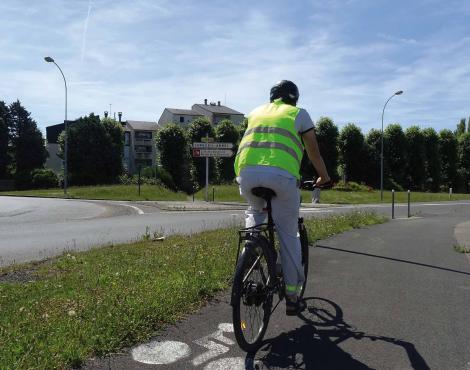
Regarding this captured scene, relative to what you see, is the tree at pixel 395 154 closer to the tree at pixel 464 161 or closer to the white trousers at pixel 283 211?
the tree at pixel 464 161

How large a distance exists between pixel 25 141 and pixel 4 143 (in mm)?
2603

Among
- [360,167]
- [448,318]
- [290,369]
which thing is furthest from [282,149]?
[360,167]

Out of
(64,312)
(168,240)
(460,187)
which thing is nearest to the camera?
(64,312)

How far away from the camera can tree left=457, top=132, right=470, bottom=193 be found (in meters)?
66.4

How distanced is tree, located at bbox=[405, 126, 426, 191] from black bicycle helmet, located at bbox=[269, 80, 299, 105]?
5912cm

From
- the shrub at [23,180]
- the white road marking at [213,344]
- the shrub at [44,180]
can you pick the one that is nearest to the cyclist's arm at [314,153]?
the white road marking at [213,344]

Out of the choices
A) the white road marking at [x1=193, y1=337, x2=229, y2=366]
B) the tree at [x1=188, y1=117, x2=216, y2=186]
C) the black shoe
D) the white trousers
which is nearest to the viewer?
the white road marking at [x1=193, y1=337, x2=229, y2=366]

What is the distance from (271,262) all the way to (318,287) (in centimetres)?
187

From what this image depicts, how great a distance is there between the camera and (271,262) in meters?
3.82

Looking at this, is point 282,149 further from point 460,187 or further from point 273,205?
point 460,187

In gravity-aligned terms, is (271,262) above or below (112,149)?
below

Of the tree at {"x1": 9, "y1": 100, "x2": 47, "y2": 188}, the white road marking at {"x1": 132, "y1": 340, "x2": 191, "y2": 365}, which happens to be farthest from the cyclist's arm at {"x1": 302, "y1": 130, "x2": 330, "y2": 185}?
the tree at {"x1": 9, "y1": 100, "x2": 47, "y2": 188}

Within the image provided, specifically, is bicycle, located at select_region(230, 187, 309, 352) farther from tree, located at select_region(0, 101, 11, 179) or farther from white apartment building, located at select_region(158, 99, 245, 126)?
white apartment building, located at select_region(158, 99, 245, 126)

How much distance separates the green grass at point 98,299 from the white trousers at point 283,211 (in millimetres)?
1075
